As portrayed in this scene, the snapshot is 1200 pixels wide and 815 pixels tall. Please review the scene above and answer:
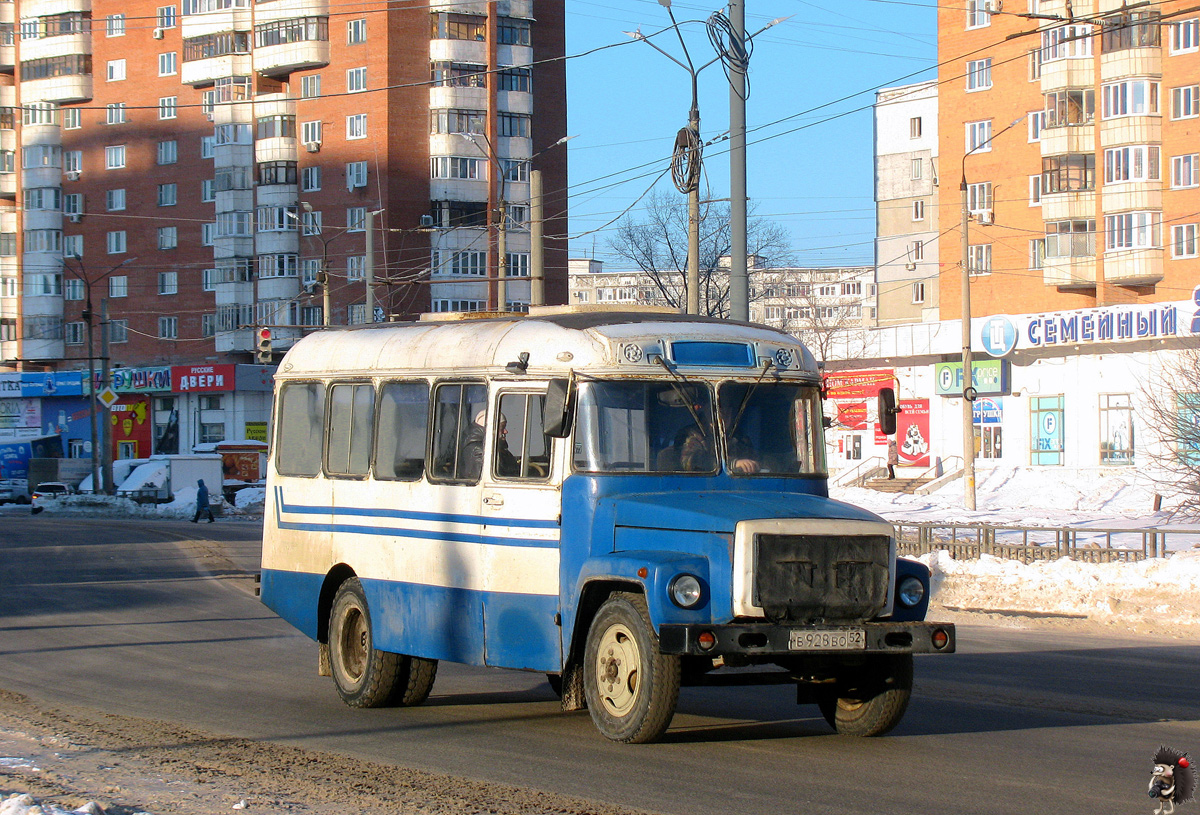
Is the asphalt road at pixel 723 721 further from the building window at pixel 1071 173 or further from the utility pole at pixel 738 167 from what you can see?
the building window at pixel 1071 173

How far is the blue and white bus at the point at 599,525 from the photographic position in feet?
28.0

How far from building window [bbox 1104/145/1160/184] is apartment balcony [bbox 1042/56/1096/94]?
3497 mm

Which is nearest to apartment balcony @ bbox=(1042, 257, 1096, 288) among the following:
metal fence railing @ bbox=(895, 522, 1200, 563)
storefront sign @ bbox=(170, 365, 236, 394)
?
metal fence railing @ bbox=(895, 522, 1200, 563)

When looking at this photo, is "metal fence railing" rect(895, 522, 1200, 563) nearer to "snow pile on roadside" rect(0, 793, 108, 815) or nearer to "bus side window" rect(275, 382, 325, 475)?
"bus side window" rect(275, 382, 325, 475)

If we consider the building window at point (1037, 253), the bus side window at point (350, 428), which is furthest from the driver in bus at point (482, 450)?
the building window at point (1037, 253)

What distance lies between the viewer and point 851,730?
935 cm

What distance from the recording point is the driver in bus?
994 cm

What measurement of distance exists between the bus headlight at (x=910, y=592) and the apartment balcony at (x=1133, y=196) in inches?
1958

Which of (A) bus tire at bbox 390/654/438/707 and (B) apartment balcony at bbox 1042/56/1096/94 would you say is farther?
(B) apartment balcony at bbox 1042/56/1096/94

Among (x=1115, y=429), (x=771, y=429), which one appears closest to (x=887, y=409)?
(x=771, y=429)

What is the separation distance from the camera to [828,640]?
27.7 feet

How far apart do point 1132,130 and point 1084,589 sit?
40477 millimetres

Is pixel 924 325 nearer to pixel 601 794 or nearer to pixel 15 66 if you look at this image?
pixel 601 794

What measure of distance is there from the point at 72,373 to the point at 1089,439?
54.4 m
